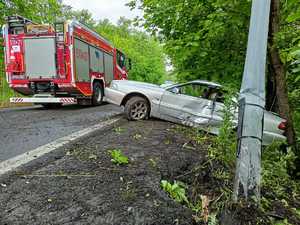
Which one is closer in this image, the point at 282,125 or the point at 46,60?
the point at 282,125

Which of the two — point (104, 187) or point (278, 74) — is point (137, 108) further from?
point (104, 187)

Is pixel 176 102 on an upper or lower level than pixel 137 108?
upper

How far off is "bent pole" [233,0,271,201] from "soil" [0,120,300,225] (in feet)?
0.84

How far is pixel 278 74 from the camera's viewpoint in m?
5.01

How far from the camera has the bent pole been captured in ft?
6.90

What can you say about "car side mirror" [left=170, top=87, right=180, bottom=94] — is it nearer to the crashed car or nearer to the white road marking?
the crashed car

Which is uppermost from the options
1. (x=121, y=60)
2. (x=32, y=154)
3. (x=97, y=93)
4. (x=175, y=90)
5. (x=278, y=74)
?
(x=121, y=60)

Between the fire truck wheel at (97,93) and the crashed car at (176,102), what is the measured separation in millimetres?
4618

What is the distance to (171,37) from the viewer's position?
7141 mm

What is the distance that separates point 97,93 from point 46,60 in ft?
9.78

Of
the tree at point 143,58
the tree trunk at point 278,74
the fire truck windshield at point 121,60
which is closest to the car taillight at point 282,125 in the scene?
the tree trunk at point 278,74

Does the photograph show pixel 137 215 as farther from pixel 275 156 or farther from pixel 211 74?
pixel 211 74

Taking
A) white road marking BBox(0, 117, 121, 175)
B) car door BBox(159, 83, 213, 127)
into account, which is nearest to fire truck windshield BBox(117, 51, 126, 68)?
car door BBox(159, 83, 213, 127)

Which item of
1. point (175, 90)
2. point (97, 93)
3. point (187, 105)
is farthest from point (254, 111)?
point (97, 93)
